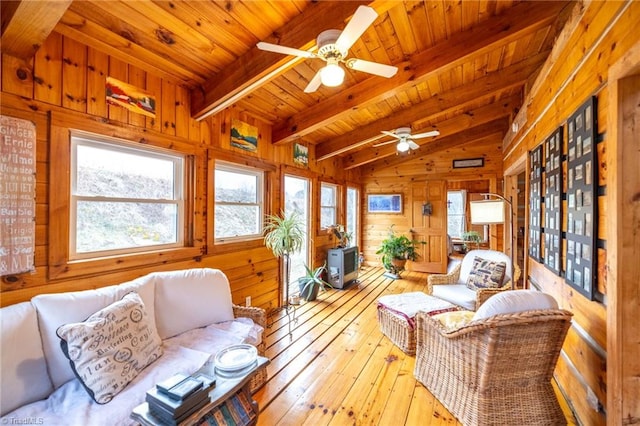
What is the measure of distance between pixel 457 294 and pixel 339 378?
1.62 m

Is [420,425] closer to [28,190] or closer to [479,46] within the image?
[28,190]

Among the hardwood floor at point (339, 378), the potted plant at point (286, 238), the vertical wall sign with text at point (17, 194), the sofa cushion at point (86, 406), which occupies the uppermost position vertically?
the vertical wall sign with text at point (17, 194)

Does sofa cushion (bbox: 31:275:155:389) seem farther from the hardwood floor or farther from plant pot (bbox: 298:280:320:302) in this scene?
plant pot (bbox: 298:280:320:302)

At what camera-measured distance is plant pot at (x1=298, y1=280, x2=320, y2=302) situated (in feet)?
13.4

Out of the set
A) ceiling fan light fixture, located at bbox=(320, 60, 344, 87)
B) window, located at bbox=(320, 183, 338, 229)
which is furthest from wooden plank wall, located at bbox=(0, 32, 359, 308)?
window, located at bbox=(320, 183, 338, 229)

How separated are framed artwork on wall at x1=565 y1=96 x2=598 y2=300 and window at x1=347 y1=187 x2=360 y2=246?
14.9ft

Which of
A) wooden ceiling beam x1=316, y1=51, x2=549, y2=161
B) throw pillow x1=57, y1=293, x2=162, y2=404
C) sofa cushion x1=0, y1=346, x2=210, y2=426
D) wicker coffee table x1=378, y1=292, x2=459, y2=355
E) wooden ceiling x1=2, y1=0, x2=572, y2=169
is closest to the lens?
sofa cushion x1=0, y1=346, x2=210, y2=426

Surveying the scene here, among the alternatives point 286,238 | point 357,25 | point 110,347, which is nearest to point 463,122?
point 286,238

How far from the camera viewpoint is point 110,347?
1.43m

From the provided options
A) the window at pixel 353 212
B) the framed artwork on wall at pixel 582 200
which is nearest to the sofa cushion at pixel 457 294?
the framed artwork on wall at pixel 582 200

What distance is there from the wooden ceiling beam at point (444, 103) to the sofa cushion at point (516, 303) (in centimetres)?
285

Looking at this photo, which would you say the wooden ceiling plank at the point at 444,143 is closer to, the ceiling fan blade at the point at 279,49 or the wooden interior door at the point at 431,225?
the wooden interior door at the point at 431,225

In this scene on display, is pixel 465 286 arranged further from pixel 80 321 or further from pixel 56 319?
pixel 56 319

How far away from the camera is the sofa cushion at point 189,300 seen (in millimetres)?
1996
